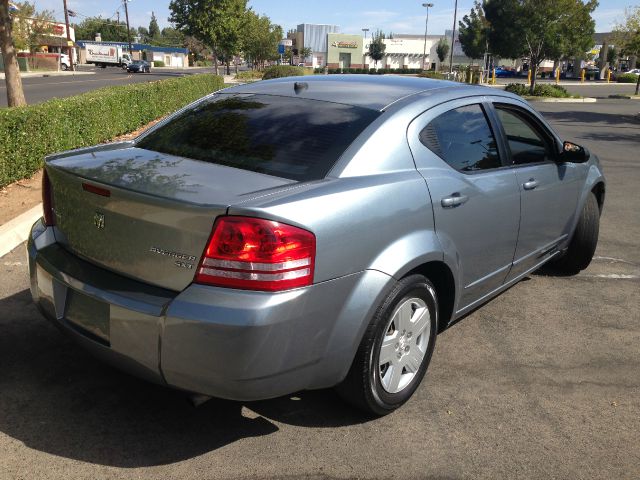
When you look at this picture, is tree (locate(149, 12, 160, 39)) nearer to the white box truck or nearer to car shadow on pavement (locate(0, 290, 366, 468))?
the white box truck

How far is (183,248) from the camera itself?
2.53 metres

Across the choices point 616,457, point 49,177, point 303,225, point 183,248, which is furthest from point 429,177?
point 49,177

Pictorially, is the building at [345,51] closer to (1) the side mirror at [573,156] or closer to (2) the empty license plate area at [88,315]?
(1) the side mirror at [573,156]

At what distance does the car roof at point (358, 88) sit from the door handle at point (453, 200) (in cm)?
58

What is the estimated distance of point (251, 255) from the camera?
2447 millimetres

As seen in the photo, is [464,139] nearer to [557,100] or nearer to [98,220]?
[98,220]

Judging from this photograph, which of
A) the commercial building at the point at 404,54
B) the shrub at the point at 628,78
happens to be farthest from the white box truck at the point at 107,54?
the shrub at the point at 628,78

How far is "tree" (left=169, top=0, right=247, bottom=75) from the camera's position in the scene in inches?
1737

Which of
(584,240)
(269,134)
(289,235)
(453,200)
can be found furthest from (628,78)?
(289,235)

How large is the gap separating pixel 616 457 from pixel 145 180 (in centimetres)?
253

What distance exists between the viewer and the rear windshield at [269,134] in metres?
2.98

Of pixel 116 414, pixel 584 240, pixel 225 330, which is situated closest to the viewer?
pixel 225 330

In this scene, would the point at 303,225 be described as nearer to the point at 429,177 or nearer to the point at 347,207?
the point at 347,207

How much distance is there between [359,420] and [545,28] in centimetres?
3364
